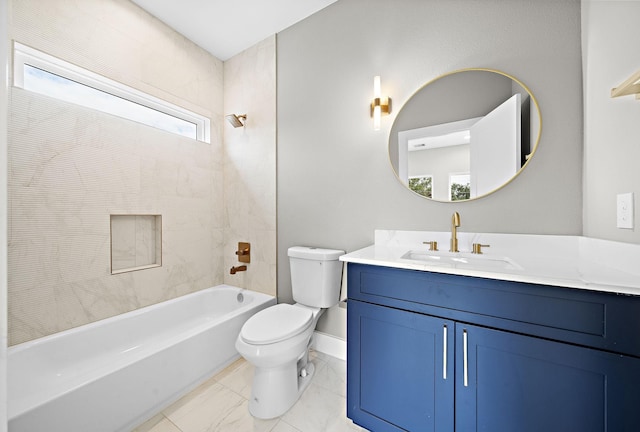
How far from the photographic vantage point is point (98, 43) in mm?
1647

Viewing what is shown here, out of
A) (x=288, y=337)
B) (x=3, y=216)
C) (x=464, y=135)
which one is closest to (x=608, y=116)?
(x=464, y=135)

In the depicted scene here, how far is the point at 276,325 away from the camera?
1.40 metres

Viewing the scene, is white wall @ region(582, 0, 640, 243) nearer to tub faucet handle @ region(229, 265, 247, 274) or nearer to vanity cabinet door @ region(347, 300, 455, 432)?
vanity cabinet door @ region(347, 300, 455, 432)

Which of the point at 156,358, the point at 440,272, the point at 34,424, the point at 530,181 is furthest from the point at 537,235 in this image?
the point at 34,424

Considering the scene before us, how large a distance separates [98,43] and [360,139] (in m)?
1.91

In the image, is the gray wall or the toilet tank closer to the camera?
the gray wall

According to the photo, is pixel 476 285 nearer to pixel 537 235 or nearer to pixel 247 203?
pixel 537 235

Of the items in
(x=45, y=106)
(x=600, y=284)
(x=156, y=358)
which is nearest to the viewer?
(x=600, y=284)

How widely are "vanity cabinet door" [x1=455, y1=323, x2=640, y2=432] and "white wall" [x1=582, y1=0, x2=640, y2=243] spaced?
0.49 m

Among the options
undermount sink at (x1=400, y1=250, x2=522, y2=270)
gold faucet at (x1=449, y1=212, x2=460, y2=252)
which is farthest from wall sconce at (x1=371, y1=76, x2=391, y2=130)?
undermount sink at (x1=400, y1=250, x2=522, y2=270)

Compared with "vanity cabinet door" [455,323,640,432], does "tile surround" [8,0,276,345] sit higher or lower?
higher

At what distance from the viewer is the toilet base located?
1.31 m

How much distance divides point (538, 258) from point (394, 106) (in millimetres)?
1190

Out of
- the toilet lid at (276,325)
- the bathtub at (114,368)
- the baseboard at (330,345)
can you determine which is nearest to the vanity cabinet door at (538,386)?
the toilet lid at (276,325)
